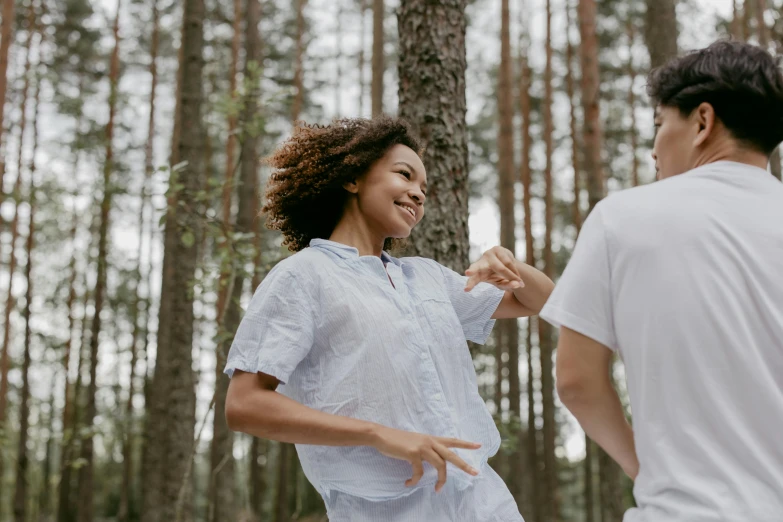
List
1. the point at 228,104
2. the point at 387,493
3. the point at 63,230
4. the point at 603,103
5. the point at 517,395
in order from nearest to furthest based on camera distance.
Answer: the point at 387,493 < the point at 228,104 < the point at 517,395 < the point at 603,103 < the point at 63,230

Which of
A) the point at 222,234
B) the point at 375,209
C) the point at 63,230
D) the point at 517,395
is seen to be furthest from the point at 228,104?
the point at 63,230

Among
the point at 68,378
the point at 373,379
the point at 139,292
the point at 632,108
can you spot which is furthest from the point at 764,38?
the point at 68,378

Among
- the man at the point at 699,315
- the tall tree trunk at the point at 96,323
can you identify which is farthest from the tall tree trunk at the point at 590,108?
the man at the point at 699,315

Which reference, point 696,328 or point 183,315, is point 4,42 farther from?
point 696,328

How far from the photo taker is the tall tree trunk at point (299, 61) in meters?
18.2

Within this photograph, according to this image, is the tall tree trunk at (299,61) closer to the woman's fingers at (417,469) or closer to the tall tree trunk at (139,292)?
the tall tree trunk at (139,292)

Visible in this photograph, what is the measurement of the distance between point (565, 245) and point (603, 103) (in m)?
3.79

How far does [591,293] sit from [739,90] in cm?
49

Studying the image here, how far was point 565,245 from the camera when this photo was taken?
17.5m

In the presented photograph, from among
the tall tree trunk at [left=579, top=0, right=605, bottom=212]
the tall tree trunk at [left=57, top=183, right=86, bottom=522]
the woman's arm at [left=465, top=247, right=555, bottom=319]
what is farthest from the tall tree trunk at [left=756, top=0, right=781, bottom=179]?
the tall tree trunk at [left=57, top=183, right=86, bottom=522]

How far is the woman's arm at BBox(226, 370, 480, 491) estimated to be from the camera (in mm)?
1661

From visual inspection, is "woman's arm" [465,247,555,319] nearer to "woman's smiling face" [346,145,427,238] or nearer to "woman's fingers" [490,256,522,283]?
"woman's fingers" [490,256,522,283]

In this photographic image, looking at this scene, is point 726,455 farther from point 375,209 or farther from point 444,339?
point 375,209

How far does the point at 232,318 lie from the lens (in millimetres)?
9000
